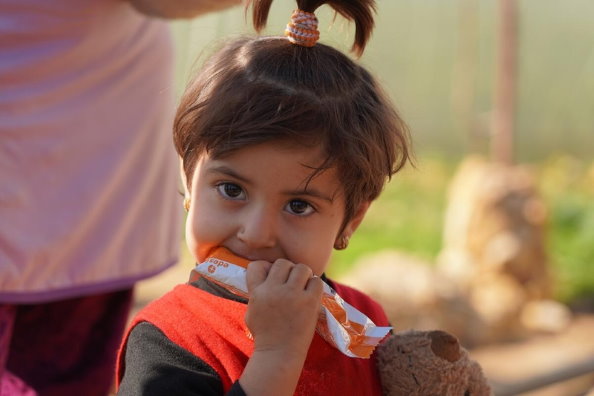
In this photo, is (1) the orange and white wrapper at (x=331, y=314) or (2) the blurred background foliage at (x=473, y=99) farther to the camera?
(2) the blurred background foliage at (x=473, y=99)

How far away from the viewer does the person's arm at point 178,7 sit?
5.59 ft

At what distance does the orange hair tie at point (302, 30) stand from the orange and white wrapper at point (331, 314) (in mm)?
338

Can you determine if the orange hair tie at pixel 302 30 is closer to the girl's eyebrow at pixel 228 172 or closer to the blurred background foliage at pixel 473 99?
the girl's eyebrow at pixel 228 172

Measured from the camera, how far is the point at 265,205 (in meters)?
1.18

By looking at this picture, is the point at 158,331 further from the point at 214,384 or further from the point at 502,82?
the point at 502,82

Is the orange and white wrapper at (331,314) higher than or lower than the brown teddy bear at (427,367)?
higher

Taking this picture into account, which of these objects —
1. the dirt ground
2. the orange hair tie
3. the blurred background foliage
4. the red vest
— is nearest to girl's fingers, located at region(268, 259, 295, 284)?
the red vest

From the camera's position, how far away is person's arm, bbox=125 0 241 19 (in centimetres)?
170

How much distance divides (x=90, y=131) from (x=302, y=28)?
69cm

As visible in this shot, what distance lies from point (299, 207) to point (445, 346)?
32 centimetres

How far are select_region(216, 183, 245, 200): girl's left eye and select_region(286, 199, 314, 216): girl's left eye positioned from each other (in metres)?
0.07

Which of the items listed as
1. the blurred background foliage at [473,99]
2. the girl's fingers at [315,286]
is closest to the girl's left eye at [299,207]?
the girl's fingers at [315,286]

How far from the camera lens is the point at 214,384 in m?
1.14

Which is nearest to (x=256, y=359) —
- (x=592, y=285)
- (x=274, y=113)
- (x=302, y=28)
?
(x=274, y=113)
